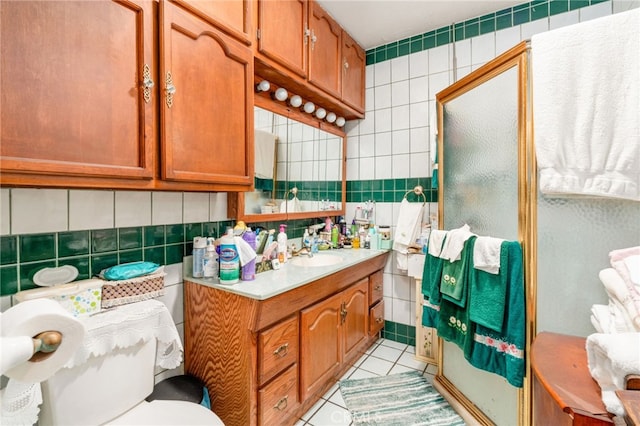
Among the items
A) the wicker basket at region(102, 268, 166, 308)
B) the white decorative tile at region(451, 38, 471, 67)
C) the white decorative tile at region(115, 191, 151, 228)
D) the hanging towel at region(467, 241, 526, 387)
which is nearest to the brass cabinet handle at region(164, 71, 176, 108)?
the white decorative tile at region(115, 191, 151, 228)

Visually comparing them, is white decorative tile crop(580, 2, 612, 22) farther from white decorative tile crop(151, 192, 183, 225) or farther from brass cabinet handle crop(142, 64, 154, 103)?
white decorative tile crop(151, 192, 183, 225)

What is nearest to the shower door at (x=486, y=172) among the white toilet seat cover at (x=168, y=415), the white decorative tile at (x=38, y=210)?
the white toilet seat cover at (x=168, y=415)

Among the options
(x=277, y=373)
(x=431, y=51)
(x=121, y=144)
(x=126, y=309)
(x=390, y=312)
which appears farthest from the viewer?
(x=390, y=312)

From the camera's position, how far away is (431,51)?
2357mm

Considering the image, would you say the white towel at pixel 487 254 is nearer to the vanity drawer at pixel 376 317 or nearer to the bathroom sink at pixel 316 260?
the bathroom sink at pixel 316 260

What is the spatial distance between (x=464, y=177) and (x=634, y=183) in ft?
2.36

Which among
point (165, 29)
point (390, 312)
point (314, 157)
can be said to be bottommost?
point (390, 312)

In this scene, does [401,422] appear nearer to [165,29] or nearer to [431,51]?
[165,29]

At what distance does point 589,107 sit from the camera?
42.3 inches

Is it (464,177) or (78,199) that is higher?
(464,177)

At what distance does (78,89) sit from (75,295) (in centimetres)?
72

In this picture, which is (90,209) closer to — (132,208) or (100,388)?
(132,208)

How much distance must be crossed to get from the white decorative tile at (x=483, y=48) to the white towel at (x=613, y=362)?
2098 millimetres

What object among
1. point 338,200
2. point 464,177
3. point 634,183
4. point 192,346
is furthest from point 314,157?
point 634,183
